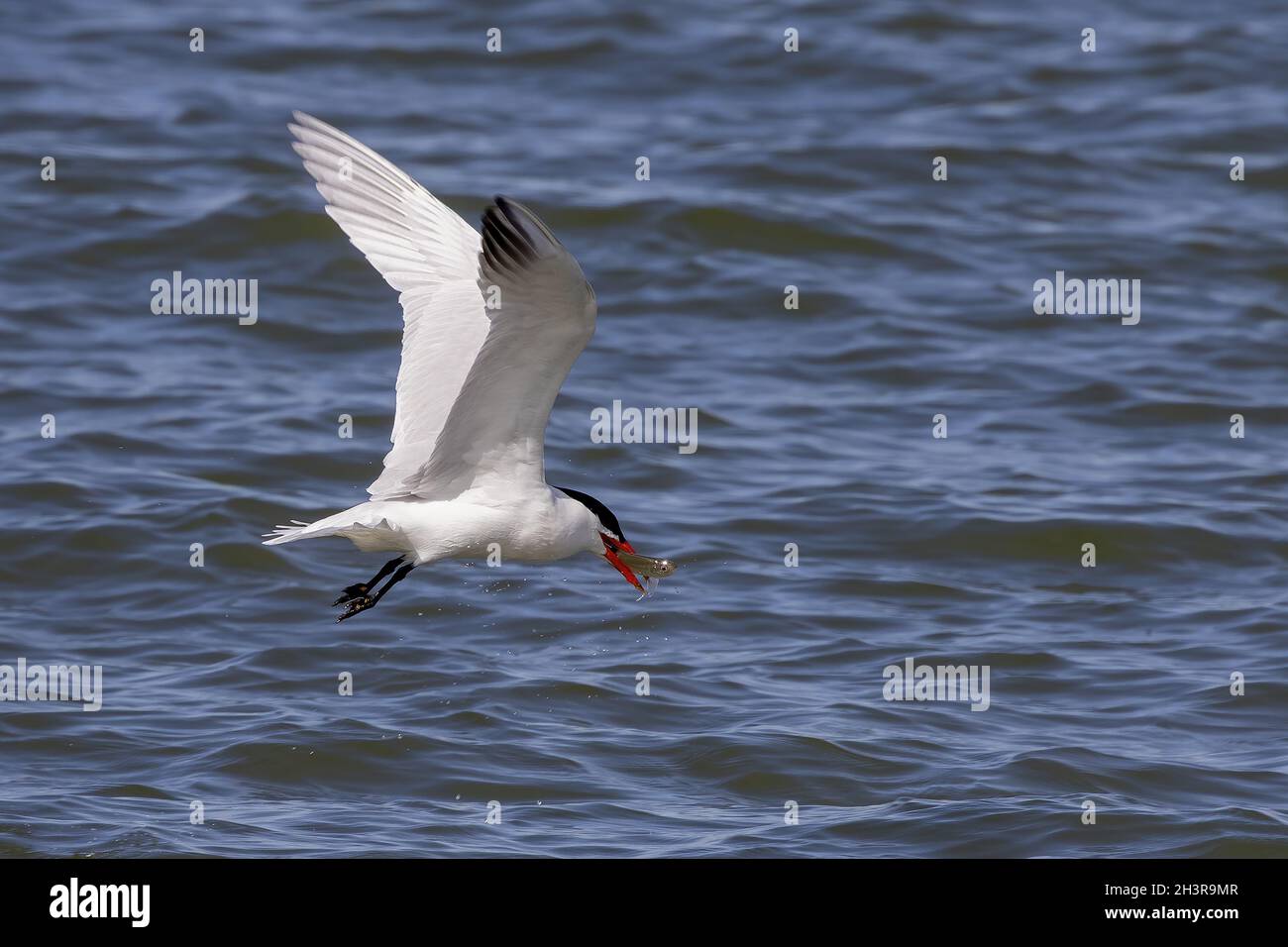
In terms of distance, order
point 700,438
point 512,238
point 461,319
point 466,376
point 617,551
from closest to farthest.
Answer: point 512,238 → point 466,376 → point 617,551 → point 461,319 → point 700,438

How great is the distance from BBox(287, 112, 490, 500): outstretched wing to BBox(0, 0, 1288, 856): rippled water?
1755 mm

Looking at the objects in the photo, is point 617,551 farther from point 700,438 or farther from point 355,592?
point 700,438

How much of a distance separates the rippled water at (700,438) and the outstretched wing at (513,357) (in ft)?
5.65

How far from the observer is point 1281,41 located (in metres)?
18.3

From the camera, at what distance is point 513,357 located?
6617mm

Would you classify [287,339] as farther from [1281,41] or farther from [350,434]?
[1281,41]

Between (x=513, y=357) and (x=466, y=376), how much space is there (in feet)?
2.35

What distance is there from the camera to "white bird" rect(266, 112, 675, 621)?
20.7 feet

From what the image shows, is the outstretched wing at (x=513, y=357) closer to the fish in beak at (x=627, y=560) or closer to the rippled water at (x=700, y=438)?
the fish in beak at (x=627, y=560)

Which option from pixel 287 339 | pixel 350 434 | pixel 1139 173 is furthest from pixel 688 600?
pixel 1139 173

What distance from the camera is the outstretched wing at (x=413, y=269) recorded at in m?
7.67

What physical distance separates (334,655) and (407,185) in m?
2.83

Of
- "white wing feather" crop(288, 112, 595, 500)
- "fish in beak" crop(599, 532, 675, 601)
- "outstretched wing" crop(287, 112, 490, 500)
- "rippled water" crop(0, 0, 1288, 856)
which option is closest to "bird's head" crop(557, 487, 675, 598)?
"fish in beak" crop(599, 532, 675, 601)

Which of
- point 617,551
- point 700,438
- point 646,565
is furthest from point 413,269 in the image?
point 700,438
